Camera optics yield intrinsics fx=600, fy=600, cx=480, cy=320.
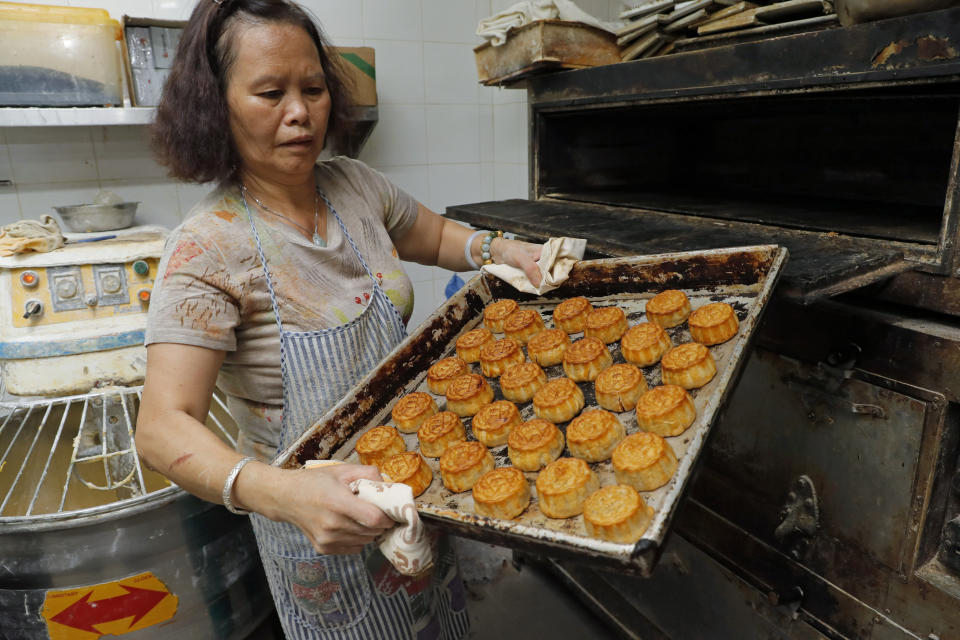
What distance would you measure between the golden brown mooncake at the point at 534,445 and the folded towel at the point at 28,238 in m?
1.87

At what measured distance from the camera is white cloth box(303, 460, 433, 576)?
37.3 inches

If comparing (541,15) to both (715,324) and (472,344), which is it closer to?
(472,344)

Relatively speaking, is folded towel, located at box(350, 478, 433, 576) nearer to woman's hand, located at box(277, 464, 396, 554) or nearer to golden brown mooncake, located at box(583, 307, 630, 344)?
woman's hand, located at box(277, 464, 396, 554)

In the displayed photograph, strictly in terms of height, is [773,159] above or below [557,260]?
above

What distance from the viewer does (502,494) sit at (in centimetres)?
112

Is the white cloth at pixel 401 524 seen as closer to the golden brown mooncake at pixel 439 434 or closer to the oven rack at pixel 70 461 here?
the golden brown mooncake at pixel 439 434

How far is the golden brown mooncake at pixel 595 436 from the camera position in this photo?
1194 mm

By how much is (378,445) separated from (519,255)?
0.70 m

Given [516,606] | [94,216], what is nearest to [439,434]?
[516,606]

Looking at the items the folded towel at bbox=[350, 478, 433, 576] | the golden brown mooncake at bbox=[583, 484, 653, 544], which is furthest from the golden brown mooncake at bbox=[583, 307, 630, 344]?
the folded towel at bbox=[350, 478, 433, 576]

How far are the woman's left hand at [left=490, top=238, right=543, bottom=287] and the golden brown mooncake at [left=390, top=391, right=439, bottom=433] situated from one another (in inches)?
18.2

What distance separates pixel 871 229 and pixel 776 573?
0.93 m

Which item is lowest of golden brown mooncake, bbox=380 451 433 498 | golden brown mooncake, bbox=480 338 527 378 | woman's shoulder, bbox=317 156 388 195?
golden brown mooncake, bbox=380 451 433 498

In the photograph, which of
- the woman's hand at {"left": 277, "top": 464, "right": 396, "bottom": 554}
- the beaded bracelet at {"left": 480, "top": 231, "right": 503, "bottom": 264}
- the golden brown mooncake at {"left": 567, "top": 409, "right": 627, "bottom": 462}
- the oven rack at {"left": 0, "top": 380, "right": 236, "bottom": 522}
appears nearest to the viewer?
the woman's hand at {"left": 277, "top": 464, "right": 396, "bottom": 554}
